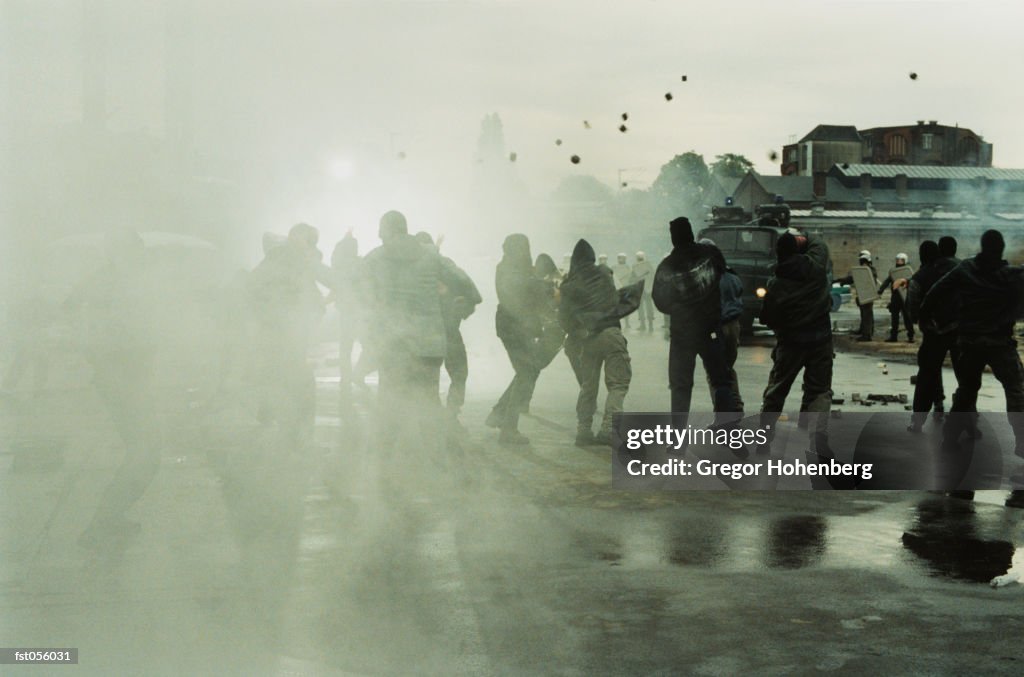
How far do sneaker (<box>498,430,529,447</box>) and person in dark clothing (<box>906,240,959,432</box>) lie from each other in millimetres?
3537

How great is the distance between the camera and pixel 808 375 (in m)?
9.28

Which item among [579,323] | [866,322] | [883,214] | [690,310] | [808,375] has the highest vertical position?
[883,214]

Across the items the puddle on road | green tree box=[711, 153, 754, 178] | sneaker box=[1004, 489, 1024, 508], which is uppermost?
green tree box=[711, 153, 754, 178]

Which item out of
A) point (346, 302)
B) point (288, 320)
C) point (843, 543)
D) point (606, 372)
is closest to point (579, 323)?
point (606, 372)

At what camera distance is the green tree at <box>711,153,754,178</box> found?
11525 centimetres

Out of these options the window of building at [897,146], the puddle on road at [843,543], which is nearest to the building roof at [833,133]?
the window of building at [897,146]

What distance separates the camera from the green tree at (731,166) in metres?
115

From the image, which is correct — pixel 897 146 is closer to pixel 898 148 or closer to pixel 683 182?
pixel 898 148

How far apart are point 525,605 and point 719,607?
0.86m

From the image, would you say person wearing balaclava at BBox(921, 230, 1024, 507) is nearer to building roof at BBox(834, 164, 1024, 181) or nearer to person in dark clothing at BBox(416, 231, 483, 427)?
person in dark clothing at BBox(416, 231, 483, 427)

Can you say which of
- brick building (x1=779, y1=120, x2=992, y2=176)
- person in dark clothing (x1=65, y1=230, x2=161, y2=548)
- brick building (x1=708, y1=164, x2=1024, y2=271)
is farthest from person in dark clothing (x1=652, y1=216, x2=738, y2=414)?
brick building (x1=779, y1=120, x2=992, y2=176)

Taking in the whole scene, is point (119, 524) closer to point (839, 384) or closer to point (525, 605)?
point (525, 605)

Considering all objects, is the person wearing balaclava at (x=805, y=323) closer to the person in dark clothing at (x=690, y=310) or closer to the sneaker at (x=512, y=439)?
the person in dark clothing at (x=690, y=310)

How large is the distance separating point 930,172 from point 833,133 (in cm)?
1988
